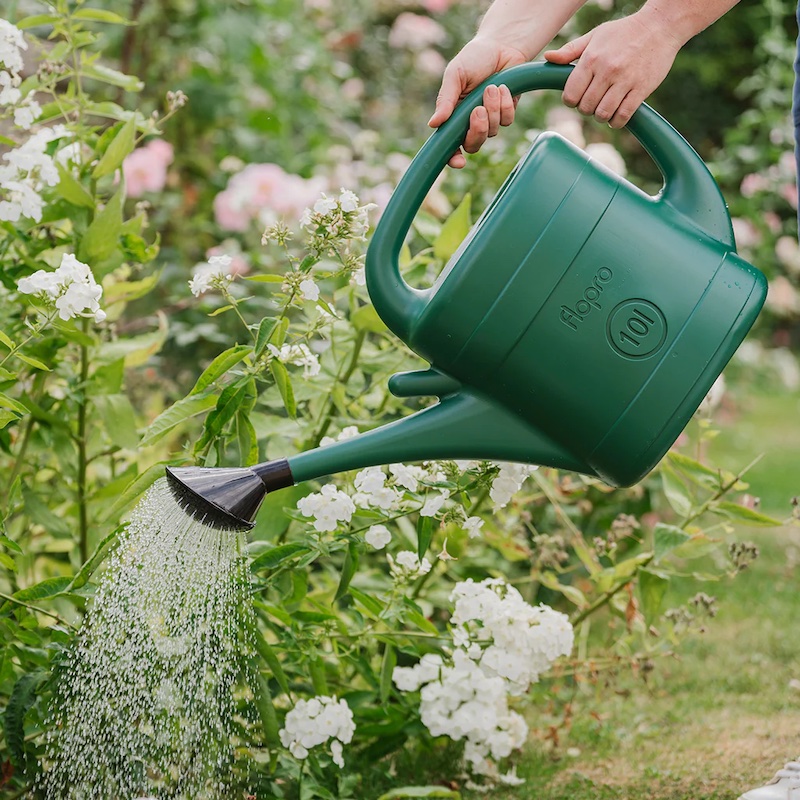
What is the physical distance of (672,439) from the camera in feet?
3.84

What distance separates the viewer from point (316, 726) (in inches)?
56.1

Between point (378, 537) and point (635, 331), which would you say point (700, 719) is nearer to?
point (378, 537)

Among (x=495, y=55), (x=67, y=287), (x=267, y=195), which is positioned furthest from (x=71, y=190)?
(x=267, y=195)

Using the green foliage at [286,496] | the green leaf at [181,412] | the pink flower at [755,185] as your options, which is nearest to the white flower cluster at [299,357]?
the green foliage at [286,496]

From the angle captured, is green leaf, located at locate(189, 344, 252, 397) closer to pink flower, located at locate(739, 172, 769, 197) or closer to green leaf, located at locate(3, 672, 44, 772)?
green leaf, located at locate(3, 672, 44, 772)

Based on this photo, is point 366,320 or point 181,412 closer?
point 181,412

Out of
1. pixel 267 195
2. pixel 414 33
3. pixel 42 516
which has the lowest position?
pixel 414 33

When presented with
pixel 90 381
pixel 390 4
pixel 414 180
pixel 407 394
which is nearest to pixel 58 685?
pixel 90 381

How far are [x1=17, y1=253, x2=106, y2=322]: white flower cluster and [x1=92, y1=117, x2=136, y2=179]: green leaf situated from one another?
310mm

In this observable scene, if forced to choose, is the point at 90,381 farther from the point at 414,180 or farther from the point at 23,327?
the point at 414,180

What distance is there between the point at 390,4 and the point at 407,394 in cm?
479

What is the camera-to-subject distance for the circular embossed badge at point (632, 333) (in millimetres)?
1147

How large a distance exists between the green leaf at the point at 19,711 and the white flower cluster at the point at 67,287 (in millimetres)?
448

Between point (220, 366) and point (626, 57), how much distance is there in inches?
23.4
